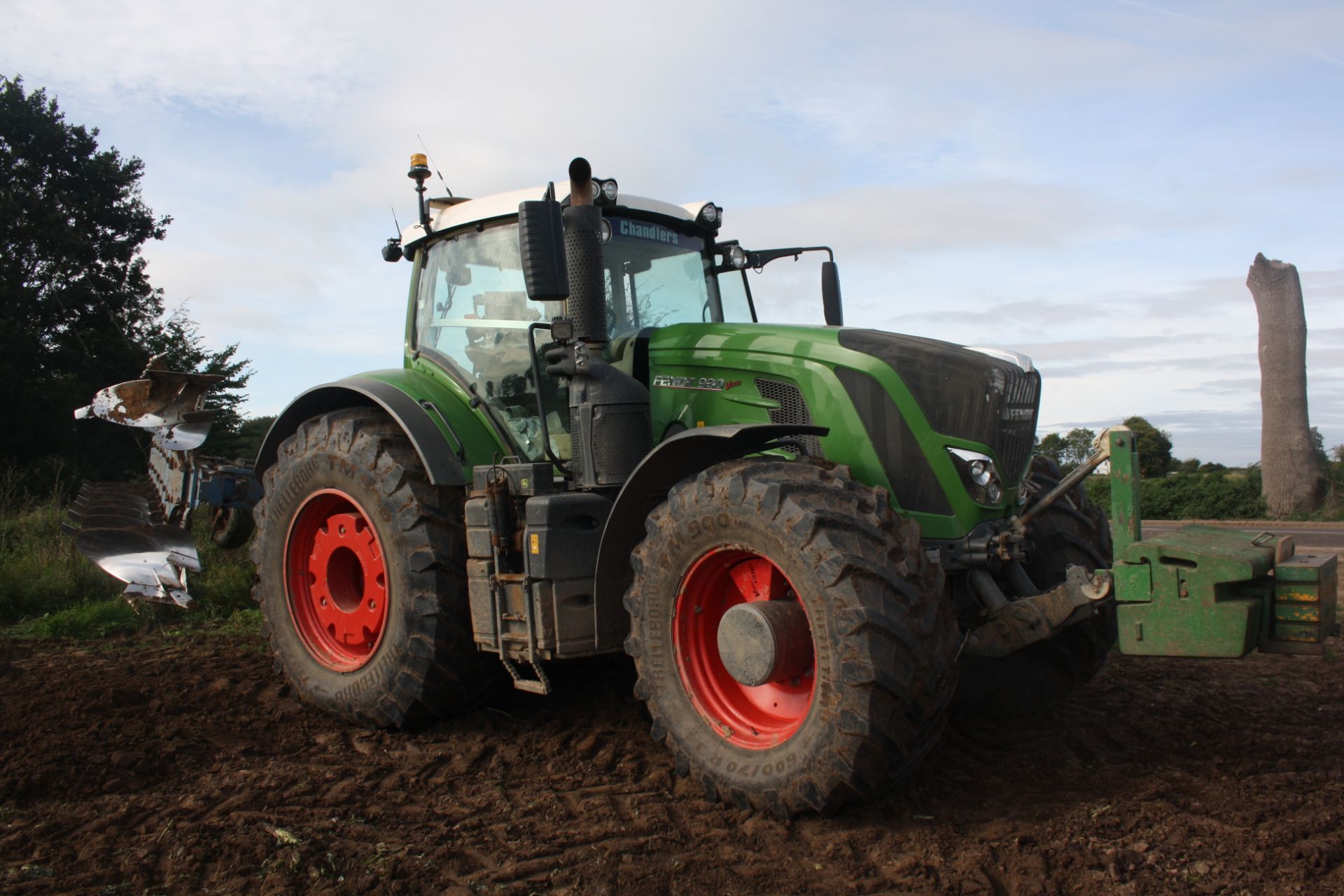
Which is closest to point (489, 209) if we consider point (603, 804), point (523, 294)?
point (523, 294)

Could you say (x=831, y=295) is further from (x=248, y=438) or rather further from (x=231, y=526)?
(x=248, y=438)

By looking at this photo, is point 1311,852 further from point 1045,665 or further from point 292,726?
point 292,726

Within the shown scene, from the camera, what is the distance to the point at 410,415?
5125 millimetres

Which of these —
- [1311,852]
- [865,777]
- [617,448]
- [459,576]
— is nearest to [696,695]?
[865,777]

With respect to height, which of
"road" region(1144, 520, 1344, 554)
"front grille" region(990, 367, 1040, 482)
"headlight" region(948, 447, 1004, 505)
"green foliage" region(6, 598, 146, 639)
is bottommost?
"road" region(1144, 520, 1344, 554)

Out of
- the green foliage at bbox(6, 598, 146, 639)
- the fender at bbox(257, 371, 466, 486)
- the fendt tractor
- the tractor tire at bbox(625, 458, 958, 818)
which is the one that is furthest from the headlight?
the green foliage at bbox(6, 598, 146, 639)

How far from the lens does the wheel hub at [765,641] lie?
12.3 ft

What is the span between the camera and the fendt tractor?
3.59 m

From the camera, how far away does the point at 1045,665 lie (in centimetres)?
484

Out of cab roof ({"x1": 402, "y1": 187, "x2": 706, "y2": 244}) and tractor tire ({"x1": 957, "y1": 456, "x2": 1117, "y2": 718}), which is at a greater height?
cab roof ({"x1": 402, "y1": 187, "x2": 706, "y2": 244})

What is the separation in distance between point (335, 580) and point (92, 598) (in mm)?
3992

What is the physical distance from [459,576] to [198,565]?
12.3ft

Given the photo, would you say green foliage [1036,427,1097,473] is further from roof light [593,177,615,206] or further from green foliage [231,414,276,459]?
green foliage [231,414,276,459]

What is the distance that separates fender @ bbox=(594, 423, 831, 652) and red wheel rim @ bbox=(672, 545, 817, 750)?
42 centimetres
